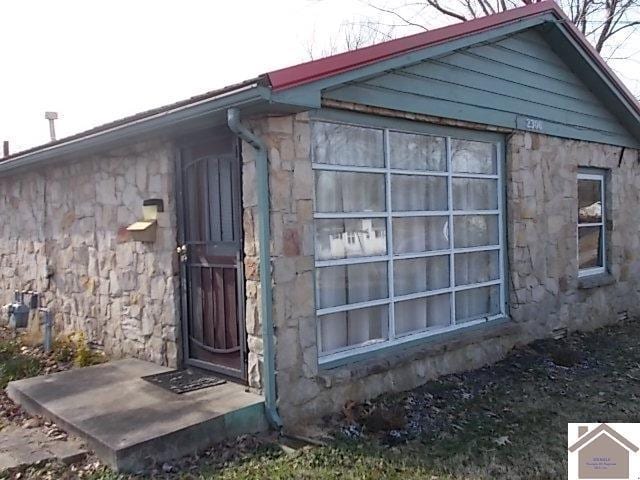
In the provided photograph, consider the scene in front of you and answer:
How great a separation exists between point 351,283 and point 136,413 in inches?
79.2

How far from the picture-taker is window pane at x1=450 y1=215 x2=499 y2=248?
634cm

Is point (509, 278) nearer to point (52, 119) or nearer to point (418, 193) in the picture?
point (418, 193)

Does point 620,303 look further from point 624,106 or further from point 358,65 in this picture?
point 358,65

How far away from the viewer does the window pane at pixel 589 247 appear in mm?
→ 8266

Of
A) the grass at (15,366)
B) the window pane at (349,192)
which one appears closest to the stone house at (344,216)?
the window pane at (349,192)

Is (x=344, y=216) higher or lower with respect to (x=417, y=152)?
lower

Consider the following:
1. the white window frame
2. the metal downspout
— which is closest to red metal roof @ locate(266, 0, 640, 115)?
the metal downspout

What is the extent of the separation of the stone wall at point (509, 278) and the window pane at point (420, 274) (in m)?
0.55

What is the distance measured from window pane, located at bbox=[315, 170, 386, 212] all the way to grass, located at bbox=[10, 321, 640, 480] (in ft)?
5.44

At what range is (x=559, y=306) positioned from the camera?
7.54 meters

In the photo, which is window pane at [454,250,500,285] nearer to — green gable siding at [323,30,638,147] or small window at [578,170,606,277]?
green gable siding at [323,30,638,147]

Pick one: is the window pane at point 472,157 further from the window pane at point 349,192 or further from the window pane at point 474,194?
the window pane at point 349,192

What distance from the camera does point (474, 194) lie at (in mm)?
6547

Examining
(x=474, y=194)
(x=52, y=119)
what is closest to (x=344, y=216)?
(x=474, y=194)
